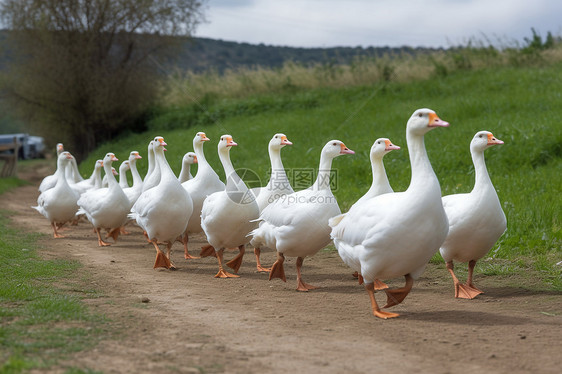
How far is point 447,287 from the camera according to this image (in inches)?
296

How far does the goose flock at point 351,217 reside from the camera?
5750mm

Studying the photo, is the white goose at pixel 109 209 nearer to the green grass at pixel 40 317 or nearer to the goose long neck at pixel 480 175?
the green grass at pixel 40 317

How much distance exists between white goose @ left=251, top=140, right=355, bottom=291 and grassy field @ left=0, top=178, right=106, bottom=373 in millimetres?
2314

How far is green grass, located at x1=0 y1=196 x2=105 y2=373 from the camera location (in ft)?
14.3

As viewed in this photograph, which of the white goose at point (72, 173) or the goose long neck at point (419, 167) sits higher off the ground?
the goose long neck at point (419, 167)

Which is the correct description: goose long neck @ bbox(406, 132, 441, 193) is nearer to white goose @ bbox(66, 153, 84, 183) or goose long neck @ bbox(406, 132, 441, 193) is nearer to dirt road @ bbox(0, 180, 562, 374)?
dirt road @ bbox(0, 180, 562, 374)

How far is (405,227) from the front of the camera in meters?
5.66

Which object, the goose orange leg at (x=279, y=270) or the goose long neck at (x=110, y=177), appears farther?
the goose long neck at (x=110, y=177)

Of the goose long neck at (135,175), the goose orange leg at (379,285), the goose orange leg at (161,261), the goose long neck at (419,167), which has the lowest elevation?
the goose orange leg at (161,261)

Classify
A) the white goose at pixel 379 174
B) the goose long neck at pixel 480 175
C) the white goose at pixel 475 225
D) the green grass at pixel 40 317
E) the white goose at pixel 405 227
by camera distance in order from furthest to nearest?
1. the white goose at pixel 379 174
2. the goose long neck at pixel 480 175
3. the white goose at pixel 475 225
4. the white goose at pixel 405 227
5. the green grass at pixel 40 317

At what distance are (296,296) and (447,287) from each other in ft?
6.18

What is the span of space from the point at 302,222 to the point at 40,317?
324cm

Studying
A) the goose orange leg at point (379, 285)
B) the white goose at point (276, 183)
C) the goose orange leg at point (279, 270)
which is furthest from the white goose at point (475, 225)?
the white goose at point (276, 183)

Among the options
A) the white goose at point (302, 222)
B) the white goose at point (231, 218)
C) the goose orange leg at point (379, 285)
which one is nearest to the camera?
the goose orange leg at point (379, 285)
